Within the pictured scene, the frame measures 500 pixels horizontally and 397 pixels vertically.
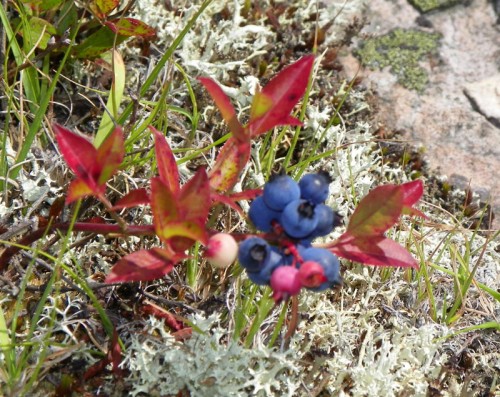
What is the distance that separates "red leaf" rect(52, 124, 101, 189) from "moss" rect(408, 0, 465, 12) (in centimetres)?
237

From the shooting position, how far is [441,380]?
2172 mm

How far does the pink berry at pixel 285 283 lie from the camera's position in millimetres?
1443

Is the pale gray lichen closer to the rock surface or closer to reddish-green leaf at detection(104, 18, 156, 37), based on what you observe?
reddish-green leaf at detection(104, 18, 156, 37)

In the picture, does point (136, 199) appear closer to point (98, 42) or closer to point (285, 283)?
point (285, 283)

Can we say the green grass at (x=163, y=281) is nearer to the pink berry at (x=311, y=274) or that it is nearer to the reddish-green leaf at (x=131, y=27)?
the reddish-green leaf at (x=131, y=27)

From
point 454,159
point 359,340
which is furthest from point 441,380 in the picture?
point 454,159

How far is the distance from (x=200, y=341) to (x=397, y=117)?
1.62 m

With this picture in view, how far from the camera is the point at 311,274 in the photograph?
4.72 feet

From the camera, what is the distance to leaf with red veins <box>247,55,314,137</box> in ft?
5.61

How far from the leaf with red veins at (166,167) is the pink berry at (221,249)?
25 centimetres

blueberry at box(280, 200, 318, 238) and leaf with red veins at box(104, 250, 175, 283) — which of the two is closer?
blueberry at box(280, 200, 318, 238)

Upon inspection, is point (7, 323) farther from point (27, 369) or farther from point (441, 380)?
point (441, 380)

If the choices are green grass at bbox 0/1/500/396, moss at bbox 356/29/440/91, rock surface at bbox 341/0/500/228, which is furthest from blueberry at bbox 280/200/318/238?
moss at bbox 356/29/440/91

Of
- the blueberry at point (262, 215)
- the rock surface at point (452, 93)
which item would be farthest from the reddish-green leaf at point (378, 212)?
the rock surface at point (452, 93)
